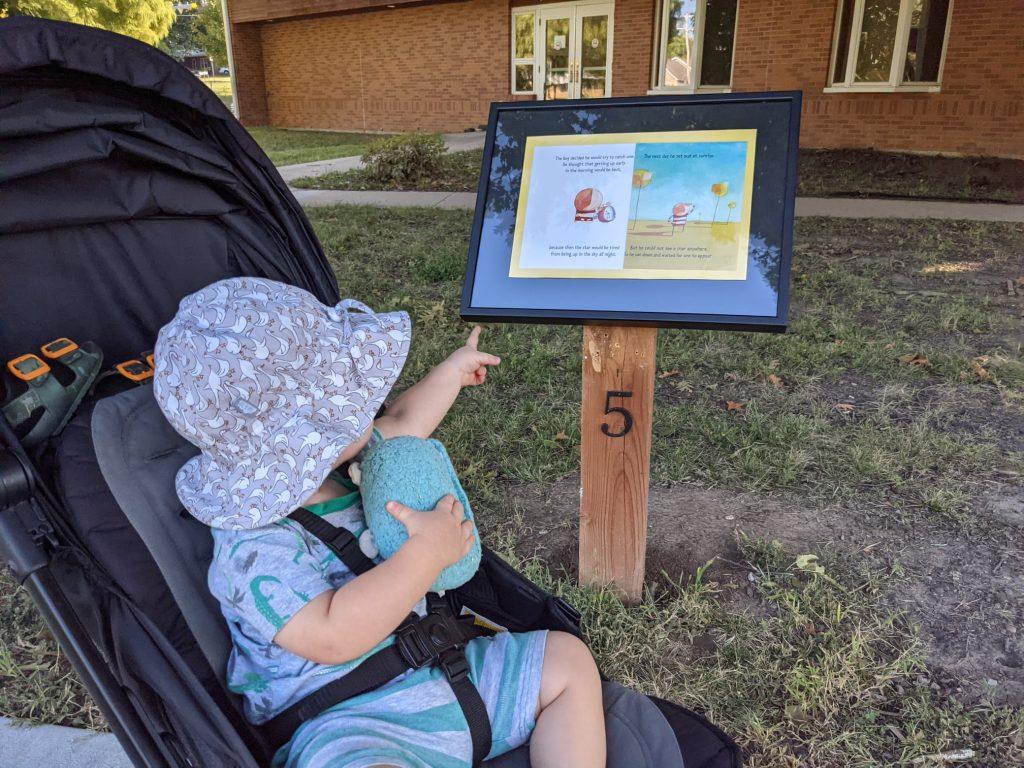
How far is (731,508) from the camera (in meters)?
2.96

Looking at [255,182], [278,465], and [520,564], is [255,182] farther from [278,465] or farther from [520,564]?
[520,564]

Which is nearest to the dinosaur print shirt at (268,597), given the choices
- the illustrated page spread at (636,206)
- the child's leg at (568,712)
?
the child's leg at (568,712)

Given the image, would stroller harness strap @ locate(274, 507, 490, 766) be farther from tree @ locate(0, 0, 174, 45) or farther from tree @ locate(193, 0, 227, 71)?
tree @ locate(193, 0, 227, 71)

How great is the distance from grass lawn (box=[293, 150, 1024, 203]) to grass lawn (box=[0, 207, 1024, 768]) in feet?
13.6

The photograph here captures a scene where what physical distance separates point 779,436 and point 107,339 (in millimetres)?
2688

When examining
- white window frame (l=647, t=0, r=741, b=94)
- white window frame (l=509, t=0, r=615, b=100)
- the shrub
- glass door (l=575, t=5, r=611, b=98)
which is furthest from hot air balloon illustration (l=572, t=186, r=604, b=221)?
glass door (l=575, t=5, r=611, b=98)

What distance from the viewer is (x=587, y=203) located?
1.98 metres

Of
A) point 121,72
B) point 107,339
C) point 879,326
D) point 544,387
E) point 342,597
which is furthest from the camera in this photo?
point 879,326

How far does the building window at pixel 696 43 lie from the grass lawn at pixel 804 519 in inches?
352

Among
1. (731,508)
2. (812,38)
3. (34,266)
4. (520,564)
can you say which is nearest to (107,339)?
(34,266)

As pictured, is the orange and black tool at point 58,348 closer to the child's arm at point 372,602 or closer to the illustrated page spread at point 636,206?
the child's arm at point 372,602

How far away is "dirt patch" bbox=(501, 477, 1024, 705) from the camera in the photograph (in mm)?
2258

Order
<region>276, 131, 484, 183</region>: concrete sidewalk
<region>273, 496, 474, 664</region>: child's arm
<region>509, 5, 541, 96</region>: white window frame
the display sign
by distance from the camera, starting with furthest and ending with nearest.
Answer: <region>509, 5, 541, 96</region>: white window frame
<region>276, 131, 484, 183</region>: concrete sidewalk
the display sign
<region>273, 496, 474, 664</region>: child's arm

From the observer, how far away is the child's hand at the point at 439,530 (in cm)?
146
